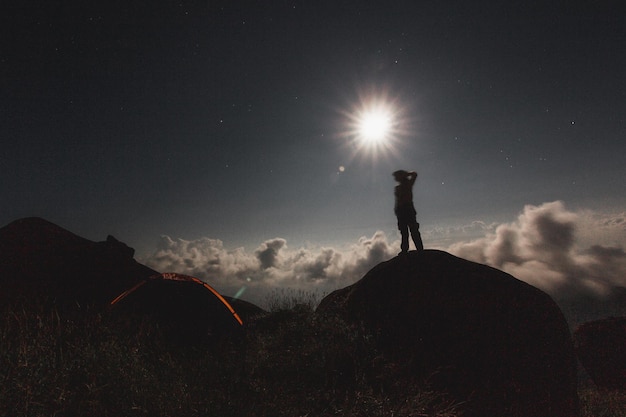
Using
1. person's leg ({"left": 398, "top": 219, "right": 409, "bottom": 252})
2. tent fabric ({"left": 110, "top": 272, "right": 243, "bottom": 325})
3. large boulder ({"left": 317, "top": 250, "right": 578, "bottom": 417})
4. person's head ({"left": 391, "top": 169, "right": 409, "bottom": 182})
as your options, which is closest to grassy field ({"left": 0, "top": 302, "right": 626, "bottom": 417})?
large boulder ({"left": 317, "top": 250, "right": 578, "bottom": 417})

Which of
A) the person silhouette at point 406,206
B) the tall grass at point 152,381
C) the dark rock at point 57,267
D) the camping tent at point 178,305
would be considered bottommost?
the tall grass at point 152,381

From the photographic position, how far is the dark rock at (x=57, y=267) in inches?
428

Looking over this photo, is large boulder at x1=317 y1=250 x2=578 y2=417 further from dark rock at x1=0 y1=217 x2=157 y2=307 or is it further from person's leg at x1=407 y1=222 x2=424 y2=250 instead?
dark rock at x1=0 y1=217 x2=157 y2=307

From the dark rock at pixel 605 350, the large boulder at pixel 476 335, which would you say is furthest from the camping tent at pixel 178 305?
the dark rock at pixel 605 350

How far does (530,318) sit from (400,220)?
13.2ft

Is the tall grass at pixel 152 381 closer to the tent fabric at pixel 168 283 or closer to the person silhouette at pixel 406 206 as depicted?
the tent fabric at pixel 168 283

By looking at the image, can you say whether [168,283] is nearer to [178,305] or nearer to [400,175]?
[178,305]

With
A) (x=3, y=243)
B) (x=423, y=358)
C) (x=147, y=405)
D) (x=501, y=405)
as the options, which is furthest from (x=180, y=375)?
(x=3, y=243)

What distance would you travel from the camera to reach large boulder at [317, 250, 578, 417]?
24.6 feet

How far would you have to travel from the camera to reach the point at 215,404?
13.3 feet

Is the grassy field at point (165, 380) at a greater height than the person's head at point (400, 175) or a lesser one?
lesser

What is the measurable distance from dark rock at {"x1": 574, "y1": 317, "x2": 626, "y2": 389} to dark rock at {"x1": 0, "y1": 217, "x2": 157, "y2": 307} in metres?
46.3

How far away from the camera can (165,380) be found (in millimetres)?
4730

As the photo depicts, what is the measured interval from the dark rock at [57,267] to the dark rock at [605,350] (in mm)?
46266
